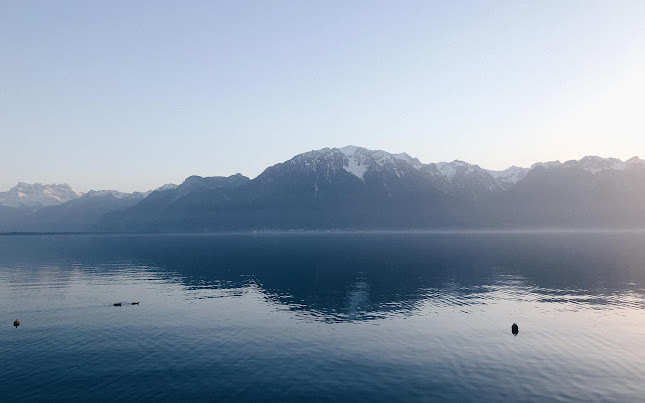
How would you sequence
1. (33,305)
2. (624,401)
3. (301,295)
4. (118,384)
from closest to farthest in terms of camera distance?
(624,401) → (118,384) → (33,305) → (301,295)

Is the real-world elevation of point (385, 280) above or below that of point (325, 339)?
below

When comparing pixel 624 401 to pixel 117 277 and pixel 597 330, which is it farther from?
pixel 117 277

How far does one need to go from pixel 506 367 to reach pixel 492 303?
143ft

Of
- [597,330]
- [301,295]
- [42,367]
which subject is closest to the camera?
[42,367]

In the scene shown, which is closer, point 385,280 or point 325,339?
point 325,339

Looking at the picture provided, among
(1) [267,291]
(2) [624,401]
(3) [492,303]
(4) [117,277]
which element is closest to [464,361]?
(2) [624,401]

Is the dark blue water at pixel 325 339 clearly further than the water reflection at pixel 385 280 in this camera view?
No

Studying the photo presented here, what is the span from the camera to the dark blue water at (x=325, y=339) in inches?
1780

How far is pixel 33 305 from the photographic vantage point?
8806 cm

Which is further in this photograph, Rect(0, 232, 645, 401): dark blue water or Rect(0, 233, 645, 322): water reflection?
Rect(0, 233, 645, 322): water reflection

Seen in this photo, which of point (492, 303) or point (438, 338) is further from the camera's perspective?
point (492, 303)

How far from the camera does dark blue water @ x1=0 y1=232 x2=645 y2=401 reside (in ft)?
148

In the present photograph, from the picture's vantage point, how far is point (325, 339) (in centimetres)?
6300

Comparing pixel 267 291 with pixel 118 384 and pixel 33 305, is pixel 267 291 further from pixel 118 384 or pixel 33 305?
pixel 118 384
